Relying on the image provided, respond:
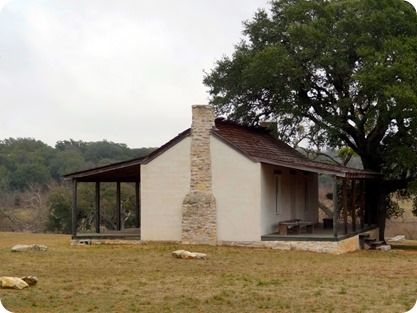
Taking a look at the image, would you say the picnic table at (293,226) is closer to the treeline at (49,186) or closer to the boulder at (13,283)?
the boulder at (13,283)

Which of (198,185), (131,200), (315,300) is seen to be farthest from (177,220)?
(131,200)

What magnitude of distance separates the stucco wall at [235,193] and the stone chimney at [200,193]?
0.19 metres

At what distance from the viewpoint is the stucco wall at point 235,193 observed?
2223 cm

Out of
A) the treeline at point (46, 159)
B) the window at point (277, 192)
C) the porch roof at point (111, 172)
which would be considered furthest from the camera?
the treeline at point (46, 159)

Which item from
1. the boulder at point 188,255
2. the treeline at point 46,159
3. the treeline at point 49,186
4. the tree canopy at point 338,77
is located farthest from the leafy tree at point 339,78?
the treeline at point 46,159

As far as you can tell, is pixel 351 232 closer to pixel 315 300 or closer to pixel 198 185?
pixel 198 185

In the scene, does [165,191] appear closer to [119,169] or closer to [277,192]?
[119,169]

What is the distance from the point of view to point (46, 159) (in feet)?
212

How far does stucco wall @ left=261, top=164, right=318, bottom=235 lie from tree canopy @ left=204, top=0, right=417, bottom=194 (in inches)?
Result: 80.1

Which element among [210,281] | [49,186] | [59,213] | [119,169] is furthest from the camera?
[49,186]

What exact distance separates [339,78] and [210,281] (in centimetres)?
1489

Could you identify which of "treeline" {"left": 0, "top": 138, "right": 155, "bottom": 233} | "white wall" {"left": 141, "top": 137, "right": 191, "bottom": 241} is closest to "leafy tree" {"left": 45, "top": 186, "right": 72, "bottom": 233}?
"treeline" {"left": 0, "top": 138, "right": 155, "bottom": 233}

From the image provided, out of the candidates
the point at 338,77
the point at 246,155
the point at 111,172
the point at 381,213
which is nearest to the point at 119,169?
the point at 111,172

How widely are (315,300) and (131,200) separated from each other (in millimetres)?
34449
